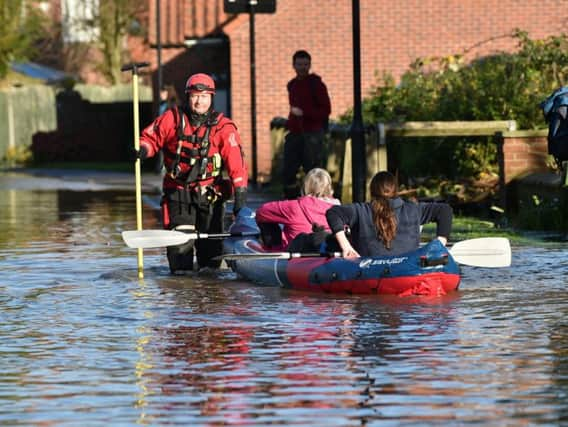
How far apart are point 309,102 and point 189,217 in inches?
250

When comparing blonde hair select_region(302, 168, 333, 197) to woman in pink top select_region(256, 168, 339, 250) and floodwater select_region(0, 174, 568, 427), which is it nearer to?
woman in pink top select_region(256, 168, 339, 250)

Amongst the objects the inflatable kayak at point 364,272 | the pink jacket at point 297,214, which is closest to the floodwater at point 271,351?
the inflatable kayak at point 364,272

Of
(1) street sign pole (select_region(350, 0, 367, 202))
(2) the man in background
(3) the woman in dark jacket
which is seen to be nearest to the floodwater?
(3) the woman in dark jacket

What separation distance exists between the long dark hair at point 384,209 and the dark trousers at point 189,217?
251cm

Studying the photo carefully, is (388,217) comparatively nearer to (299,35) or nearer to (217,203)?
(217,203)

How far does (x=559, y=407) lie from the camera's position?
8445mm

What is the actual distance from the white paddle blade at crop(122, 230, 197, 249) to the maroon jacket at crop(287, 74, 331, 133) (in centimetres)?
653

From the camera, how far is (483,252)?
14359 mm

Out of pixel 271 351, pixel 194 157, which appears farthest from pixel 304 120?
pixel 271 351

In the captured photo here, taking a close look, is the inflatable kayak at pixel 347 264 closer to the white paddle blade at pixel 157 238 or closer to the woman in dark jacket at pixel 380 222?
the white paddle blade at pixel 157 238

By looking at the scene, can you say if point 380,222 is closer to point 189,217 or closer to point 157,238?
point 157,238

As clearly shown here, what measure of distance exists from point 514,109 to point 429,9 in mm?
12990

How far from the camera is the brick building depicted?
35.0m

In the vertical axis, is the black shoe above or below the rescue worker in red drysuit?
below
